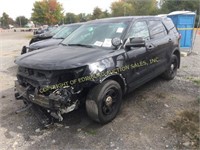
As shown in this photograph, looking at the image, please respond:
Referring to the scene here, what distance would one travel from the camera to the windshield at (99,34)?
4.17 meters

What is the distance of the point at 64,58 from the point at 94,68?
52 centimetres

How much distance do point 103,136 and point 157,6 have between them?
51.8 meters

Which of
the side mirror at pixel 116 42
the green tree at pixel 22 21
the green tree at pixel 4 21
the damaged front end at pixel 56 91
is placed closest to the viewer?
the damaged front end at pixel 56 91

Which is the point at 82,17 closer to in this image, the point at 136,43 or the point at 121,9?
the point at 121,9

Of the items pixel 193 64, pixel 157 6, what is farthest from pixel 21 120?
pixel 157 6

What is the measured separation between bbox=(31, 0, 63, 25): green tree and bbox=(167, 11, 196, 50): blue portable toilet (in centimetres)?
2988

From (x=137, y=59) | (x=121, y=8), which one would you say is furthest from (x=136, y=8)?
(x=137, y=59)

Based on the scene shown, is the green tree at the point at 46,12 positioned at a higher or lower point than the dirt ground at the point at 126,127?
higher

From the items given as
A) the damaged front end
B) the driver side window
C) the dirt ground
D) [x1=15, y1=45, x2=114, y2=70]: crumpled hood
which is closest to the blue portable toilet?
the dirt ground

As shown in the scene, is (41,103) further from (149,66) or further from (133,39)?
(149,66)

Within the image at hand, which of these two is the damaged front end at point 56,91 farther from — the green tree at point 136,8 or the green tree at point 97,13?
the green tree at point 97,13

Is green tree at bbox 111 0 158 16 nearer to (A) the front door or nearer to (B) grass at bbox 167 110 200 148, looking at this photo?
(A) the front door

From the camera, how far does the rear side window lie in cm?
498

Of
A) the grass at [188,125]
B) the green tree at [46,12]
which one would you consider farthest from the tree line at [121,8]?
the grass at [188,125]
